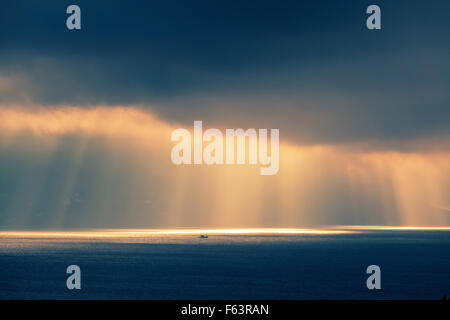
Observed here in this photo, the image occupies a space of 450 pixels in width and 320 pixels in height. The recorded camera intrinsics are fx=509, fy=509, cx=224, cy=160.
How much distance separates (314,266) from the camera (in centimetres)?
16312

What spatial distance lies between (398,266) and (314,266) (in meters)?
28.4
